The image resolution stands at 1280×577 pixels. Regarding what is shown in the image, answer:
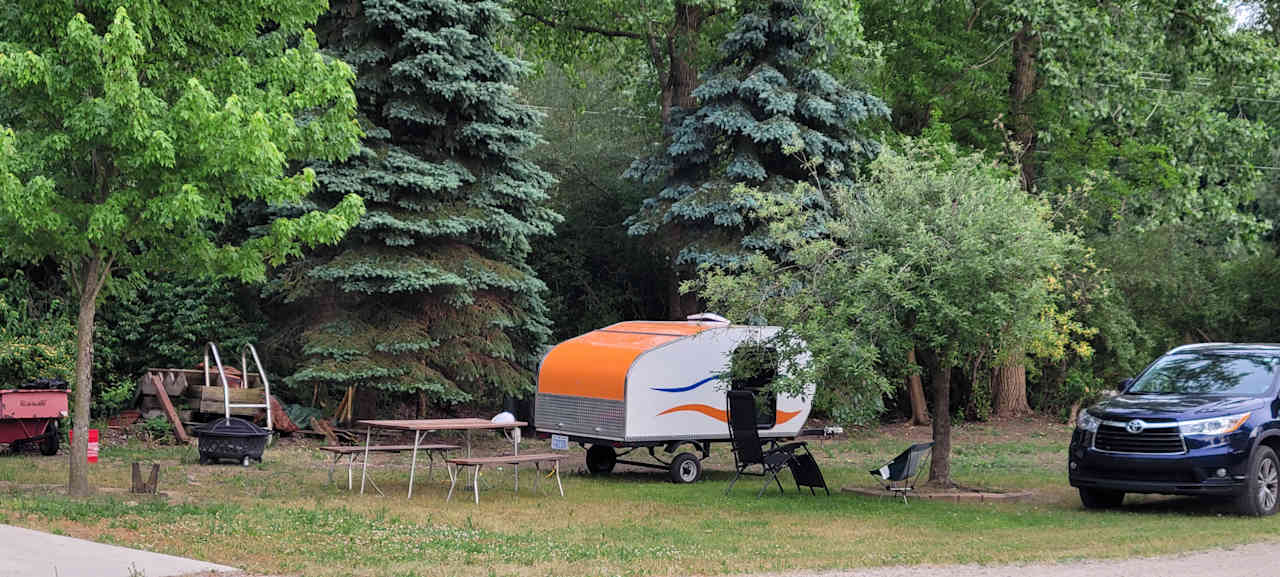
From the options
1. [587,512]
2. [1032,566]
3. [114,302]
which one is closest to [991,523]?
[1032,566]

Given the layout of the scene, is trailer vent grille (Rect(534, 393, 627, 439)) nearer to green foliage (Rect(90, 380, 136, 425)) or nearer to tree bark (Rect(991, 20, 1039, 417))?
green foliage (Rect(90, 380, 136, 425))

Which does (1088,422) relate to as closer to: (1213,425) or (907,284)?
(1213,425)

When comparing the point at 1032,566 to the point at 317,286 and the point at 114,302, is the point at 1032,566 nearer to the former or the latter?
the point at 317,286

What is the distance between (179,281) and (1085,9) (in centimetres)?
1611

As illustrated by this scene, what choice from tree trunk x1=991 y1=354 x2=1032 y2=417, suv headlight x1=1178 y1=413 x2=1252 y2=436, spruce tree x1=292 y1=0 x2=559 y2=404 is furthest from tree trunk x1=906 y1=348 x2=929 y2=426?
suv headlight x1=1178 y1=413 x2=1252 y2=436

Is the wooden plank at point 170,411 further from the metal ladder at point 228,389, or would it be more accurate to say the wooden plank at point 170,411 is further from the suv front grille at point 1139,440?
the suv front grille at point 1139,440

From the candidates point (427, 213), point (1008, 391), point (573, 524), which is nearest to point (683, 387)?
point (573, 524)

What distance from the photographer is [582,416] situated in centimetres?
1680

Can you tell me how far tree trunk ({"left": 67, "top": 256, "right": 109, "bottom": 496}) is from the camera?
12.7 meters

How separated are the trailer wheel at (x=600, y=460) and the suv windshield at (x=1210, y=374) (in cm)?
679

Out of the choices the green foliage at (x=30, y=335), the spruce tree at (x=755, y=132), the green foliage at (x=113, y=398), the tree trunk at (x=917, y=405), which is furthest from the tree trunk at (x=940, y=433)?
the green foliage at (x=30, y=335)

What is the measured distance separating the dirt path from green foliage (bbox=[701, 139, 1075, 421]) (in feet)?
11.3

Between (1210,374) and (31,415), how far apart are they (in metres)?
14.4

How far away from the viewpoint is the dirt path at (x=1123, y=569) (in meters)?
9.27
